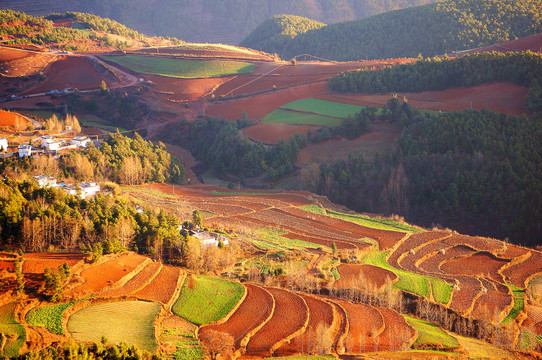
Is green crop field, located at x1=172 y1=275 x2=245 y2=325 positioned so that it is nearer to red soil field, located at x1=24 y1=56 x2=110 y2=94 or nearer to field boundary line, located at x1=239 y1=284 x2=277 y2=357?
field boundary line, located at x1=239 y1=284 x2=277 y2=357

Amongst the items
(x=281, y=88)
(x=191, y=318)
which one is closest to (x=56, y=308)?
(x=191, y=318)

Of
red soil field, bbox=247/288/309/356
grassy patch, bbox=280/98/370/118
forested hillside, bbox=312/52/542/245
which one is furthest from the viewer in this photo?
grassy patch, bbox=280/98/370/118

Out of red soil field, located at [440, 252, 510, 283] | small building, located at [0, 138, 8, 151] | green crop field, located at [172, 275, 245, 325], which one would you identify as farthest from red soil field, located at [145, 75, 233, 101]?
green crop field, located at [172, 275, 245, 325]

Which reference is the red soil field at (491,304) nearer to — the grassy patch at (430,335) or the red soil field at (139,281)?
the grassy patch at (430,335)

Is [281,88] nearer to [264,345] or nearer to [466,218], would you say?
[466,218]

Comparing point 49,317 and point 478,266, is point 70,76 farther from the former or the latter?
point 49,317
